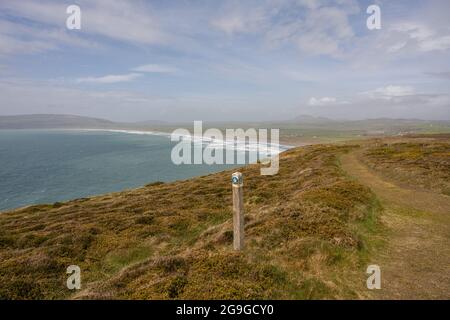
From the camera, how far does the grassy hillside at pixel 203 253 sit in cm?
772

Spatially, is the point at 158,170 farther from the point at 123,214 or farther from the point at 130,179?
the point at 123,214

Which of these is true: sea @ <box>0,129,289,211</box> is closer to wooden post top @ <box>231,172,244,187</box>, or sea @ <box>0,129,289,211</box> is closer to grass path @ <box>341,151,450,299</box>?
wooden post top @ <box>231,172,244,187</box>

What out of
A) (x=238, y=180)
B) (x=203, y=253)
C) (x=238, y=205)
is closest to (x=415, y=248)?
(x=238, y=205)

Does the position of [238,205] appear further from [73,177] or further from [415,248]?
[73,177]

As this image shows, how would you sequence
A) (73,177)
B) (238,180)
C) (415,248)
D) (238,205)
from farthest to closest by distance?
(73,177)
(415,248)
(238,205)
(238,180)

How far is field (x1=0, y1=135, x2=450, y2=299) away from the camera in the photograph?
25.3 ft

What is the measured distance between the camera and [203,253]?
9.70 meters

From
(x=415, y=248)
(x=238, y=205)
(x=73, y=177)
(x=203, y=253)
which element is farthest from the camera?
(x=73, y=177)

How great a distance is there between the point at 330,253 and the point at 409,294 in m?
2.48

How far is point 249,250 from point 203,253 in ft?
5.39

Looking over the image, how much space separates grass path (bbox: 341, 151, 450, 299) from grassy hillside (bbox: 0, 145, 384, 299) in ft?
2.41

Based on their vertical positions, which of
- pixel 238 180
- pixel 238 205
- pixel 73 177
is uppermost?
pixel 238 180

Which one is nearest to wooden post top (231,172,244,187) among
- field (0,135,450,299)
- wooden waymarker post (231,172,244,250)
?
wooden waymarker post (231,172,244,250)

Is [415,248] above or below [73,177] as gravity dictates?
above
